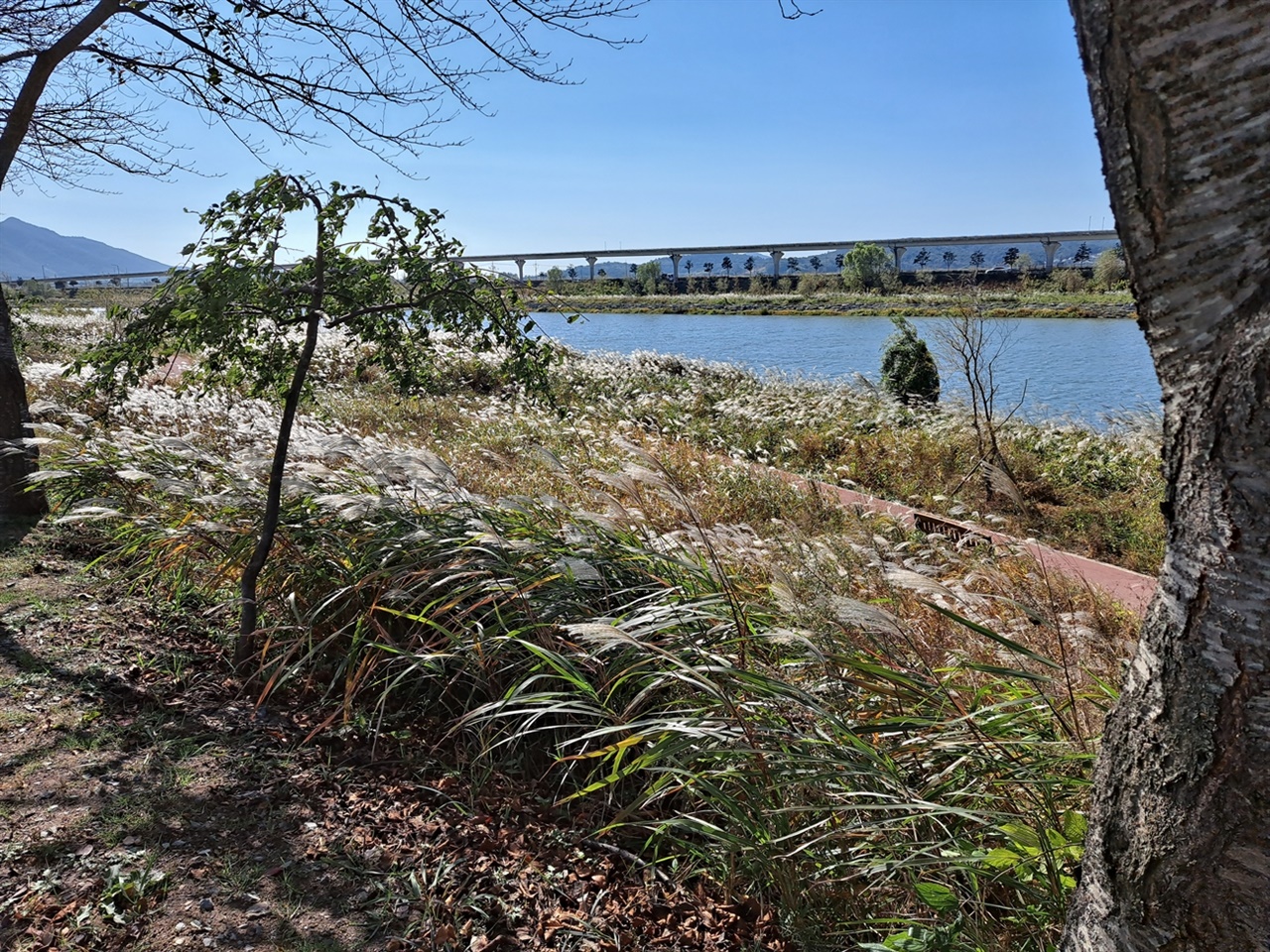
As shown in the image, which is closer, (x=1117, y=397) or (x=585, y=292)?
(x=1117, y=397)

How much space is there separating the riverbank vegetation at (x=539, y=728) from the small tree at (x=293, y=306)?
51cm

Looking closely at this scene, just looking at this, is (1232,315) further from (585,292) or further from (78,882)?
(585,292)

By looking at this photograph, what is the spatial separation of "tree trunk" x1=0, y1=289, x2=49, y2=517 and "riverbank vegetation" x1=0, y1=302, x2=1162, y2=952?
1.48 feet

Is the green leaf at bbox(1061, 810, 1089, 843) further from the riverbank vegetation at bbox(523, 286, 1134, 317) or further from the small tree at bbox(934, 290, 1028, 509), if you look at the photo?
the riverbank vegetation at bbox(523, 286, 1134, 317)

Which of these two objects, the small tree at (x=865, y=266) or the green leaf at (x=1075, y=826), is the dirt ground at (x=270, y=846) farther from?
the small tree at (x=865, y=266)

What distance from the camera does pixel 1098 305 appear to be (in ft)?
124

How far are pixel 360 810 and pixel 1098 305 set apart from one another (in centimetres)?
4248

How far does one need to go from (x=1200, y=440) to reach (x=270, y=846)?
2610 millimetres

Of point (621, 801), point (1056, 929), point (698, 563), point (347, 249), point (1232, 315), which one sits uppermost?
point (347, 249)

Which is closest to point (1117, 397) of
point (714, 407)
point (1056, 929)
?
point (714, 407)

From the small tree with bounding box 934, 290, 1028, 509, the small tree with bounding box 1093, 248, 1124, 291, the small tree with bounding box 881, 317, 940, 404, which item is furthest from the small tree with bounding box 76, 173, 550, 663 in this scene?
the small tree with bounding box 1093, 248, 1124, 291

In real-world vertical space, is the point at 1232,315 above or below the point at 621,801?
above

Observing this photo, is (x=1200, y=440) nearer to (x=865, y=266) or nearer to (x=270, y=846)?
(x=270, y=846)

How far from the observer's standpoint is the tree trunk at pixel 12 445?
17.6 ft
